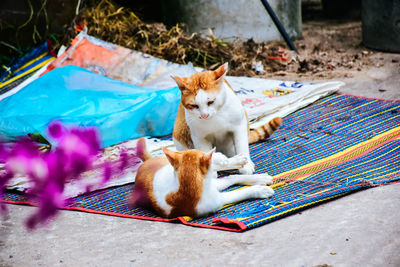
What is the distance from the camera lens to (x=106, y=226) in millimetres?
2102

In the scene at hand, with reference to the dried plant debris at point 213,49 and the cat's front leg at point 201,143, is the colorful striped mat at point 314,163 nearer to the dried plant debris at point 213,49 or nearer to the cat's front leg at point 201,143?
the cat's front leg at point 201,143

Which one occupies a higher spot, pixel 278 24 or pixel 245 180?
pixel 278 24

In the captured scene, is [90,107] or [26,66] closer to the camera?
[90,107]

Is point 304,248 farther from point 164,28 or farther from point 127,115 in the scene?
point 164,28

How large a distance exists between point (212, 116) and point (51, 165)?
5.32 ft

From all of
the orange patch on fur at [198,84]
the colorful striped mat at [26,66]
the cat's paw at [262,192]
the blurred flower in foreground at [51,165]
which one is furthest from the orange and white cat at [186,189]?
the colorful striped mat at [26,66]

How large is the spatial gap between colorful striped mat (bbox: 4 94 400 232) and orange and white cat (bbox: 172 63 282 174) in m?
0.22

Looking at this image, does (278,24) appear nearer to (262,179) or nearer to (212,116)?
(212,116)

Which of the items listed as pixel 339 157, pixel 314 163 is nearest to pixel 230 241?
pixel 314 163

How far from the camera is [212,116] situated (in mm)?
2482

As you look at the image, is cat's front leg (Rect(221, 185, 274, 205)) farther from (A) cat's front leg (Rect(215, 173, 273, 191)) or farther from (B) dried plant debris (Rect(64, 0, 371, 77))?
(B) dried plant debris (Rect(64, 0, 371, 77))

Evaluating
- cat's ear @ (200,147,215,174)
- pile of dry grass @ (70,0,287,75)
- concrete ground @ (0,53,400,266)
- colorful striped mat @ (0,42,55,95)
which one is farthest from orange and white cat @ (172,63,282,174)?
colorful striped mat @ (0,42,55,95)

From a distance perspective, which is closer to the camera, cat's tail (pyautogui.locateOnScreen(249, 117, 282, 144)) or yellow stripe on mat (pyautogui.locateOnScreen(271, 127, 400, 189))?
yellow stripe on mat (pyautogui.locateOnScreen(271, 127, 400, 189))

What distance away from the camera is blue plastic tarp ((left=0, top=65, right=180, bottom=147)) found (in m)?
3.15
